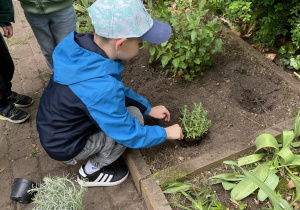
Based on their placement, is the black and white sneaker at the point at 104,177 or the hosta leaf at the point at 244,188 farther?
the black and white sneaker at the point at 104,177

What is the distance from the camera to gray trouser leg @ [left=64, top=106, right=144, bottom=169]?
82.0 inches

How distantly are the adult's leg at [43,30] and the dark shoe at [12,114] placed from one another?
670 millimetres

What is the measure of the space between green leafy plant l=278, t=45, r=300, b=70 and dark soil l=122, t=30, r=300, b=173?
0.73 ft

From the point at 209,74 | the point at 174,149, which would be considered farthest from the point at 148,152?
the point at 209,74

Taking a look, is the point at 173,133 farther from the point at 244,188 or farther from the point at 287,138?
the point at 287,138

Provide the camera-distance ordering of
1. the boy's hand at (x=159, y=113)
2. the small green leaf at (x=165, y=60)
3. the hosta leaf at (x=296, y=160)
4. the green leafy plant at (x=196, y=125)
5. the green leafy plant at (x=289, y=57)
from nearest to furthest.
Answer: the hosta leaf at (x=296, y=160)
the green leafy plant at (x=196, y=125)
the boy's hand at (x=159, y=113)
the small green leaf at (x=165, y=60)
the green leafy plant at (x=289, y=57)

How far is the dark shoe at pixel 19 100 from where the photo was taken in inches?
119

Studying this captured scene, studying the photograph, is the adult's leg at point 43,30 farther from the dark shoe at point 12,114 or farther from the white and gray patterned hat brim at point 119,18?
the white and gray patterned hat brim at point 119,18

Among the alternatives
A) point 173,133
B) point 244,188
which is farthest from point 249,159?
point 173,133

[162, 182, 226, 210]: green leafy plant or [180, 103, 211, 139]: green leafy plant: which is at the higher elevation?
[180, 103, 211, 139]: green leafy plant

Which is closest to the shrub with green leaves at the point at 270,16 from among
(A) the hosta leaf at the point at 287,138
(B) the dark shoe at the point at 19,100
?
(A) the hosta leaf at the point at 287,138

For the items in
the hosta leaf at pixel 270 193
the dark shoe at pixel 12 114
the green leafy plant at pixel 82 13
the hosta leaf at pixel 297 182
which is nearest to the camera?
the hosta leaf at pixel 270 193

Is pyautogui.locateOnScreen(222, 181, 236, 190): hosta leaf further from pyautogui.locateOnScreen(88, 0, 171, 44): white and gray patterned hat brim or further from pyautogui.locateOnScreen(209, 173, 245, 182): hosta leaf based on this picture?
pyautogui.locateOnScreen(88, 0, 171, 44): white and gray patterned hat brim

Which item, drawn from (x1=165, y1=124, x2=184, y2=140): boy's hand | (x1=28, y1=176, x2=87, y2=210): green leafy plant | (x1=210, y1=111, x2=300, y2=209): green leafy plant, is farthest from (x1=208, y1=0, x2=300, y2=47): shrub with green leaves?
(x1=28, y1=176, x2=87, y2=210): green leafy plant
